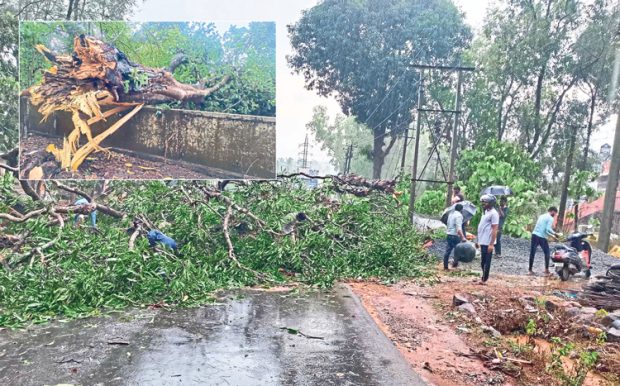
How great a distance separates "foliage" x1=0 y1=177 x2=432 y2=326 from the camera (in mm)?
6297

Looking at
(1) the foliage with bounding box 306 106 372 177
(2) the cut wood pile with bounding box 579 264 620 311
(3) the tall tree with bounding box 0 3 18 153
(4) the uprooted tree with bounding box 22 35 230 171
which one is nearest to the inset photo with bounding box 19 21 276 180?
(4) the uprooted tree with bounding box 22 35 230 171

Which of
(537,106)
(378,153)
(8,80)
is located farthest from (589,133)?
(8,80)

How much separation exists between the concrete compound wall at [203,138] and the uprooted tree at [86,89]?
0.28 meters

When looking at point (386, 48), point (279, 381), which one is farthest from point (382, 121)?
point (279, 381)

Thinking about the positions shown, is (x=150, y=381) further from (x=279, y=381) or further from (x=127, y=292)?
(x=127, y=292)

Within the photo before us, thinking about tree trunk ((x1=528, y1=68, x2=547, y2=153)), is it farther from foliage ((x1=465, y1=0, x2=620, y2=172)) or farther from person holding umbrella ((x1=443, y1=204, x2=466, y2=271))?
person holding umbrella ((x1=443, y1=204, x2=466, y2=271))

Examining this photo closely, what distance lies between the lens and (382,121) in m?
20.4

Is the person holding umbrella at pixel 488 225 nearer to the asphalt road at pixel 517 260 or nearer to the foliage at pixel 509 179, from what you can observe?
the asphalt road at pixel 517 260

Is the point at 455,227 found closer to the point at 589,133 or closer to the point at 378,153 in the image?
the point at 589,133

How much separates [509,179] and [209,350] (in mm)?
11659

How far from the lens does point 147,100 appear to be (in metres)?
10.9

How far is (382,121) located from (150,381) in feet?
56.6

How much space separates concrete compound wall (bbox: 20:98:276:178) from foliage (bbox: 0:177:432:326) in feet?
2.46

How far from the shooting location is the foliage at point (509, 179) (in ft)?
46.7
